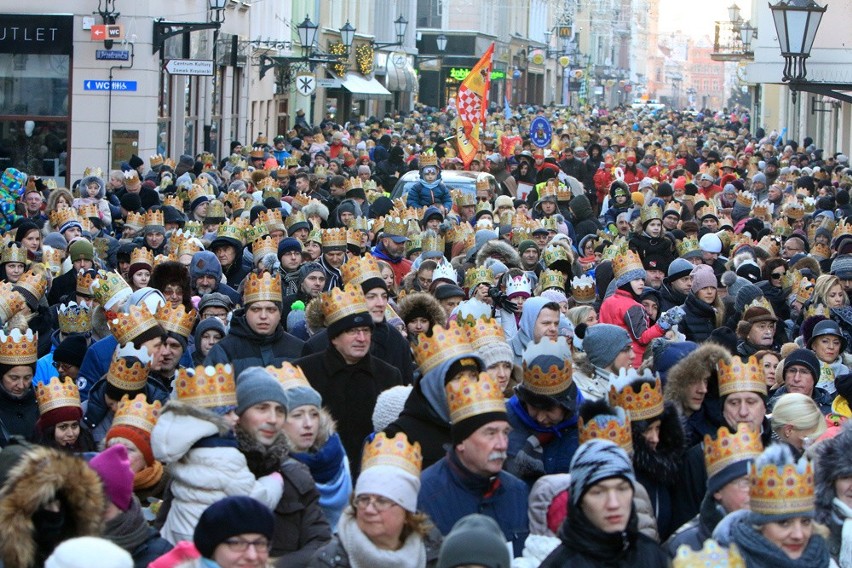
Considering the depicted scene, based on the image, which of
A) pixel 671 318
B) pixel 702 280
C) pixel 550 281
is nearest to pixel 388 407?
pixel 671 318

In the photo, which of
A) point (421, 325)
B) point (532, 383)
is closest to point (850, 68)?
point (421, 325)

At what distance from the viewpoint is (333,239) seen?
41.4ft

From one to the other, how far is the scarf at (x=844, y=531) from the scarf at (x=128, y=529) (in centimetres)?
216

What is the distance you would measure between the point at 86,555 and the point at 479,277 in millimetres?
7018

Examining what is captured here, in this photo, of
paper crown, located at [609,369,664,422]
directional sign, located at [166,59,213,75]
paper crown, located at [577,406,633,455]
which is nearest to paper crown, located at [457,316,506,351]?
paper crown, located at [609,369,664,422]

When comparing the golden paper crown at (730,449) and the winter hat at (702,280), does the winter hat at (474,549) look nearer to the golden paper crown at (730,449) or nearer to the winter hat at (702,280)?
the golden paper crown at (730,449)

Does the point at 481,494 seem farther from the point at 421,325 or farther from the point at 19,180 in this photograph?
the point at 19,180

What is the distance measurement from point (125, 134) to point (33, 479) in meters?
23.4

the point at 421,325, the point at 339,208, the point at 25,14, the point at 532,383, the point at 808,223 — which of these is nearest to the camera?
the point at 532,383

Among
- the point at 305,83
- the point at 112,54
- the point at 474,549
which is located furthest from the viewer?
the point at 305,83

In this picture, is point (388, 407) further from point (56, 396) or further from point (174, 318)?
point (174, 318)

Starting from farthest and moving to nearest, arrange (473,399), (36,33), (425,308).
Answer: (36,33)
(425,308)
(473,399)

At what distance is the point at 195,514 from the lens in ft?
18.8

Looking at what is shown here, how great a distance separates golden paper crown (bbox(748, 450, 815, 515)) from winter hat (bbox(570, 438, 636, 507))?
362mm
